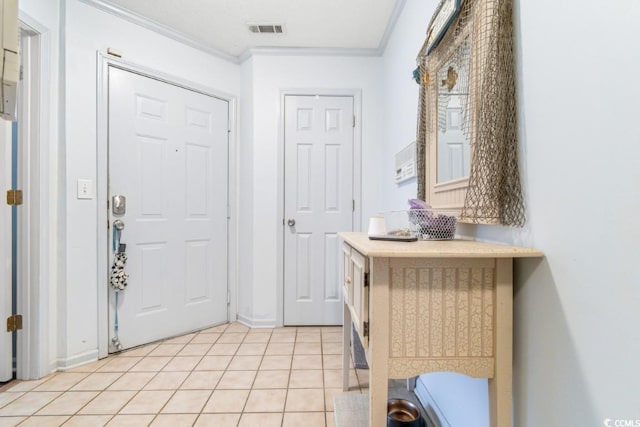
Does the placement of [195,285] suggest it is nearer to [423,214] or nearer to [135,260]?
[135,260]

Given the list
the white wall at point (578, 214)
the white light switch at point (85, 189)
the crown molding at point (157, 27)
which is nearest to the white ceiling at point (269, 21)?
the crown molding at point (157, 27)

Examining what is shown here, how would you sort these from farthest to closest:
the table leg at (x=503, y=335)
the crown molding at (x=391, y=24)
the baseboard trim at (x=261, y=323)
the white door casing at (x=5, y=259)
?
the baseboard trim at (x=261, y=323)
the crown molding at (x=391, y=24)
the white door casing at (x=5, y=259)
the table leg at (x=503, y=335)

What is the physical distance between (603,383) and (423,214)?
65 cm

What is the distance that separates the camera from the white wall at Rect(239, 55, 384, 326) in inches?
103

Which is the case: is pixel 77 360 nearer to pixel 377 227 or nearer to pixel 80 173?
pixel 80 173

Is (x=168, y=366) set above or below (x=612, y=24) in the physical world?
below

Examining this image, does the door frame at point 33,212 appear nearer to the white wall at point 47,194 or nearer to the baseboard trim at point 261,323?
the white wall at point 47,194

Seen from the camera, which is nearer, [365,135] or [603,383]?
[603,383]

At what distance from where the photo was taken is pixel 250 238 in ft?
8.64

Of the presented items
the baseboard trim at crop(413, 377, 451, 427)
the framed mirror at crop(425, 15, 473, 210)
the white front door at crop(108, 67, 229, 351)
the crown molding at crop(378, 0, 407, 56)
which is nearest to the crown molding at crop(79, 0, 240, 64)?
the white front door at crop(108, 67, 229, 351)

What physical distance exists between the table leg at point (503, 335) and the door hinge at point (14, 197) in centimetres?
246

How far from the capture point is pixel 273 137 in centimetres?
262

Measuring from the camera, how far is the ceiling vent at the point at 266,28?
2297 millimetres

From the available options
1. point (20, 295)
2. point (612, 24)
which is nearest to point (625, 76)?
point (612, 24)
